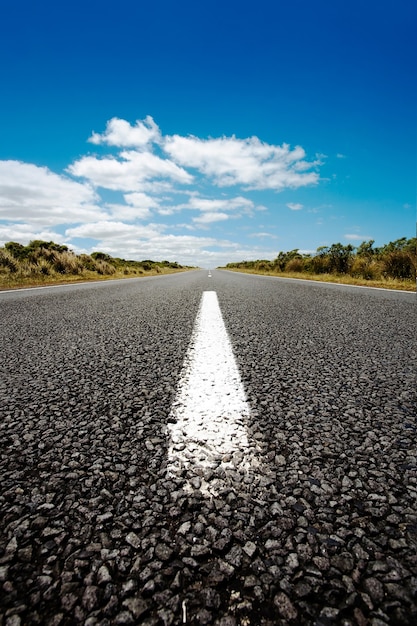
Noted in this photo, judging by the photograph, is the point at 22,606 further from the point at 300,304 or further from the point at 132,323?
the point at 300,304

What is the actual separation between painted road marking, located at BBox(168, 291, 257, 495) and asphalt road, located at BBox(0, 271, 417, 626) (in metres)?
0.02

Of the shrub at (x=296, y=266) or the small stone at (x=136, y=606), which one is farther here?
the shrub at (x=296, y=266)

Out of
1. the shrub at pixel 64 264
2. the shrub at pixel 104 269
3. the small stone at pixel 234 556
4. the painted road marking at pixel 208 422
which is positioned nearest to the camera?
the small stone at pixel 234 556

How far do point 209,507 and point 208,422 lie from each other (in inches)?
17.7

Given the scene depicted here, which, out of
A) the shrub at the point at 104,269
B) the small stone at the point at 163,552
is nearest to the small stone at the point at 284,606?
the small stone at the point at 163,552

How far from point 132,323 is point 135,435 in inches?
98.1

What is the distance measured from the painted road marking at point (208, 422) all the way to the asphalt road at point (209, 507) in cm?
2

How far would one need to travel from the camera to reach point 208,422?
1.33m

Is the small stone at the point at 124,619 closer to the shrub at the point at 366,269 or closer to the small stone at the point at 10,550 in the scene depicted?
the small stone at the point at 10,550

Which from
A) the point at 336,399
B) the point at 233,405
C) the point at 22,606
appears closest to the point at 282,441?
the point at 233,405

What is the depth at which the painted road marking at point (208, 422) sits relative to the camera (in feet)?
3.50

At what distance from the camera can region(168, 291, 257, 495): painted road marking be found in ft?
3.50

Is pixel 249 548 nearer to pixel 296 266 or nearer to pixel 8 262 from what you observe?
pixel 8 262

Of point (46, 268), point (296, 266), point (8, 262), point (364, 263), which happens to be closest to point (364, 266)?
point (364, 263)
